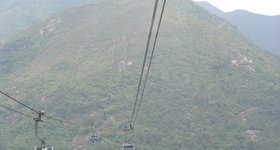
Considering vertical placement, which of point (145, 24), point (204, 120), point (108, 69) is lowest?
point (204, 120)

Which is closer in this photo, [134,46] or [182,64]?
[182,64]

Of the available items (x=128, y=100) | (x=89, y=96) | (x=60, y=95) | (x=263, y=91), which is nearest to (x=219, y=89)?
(x=263, y=91)

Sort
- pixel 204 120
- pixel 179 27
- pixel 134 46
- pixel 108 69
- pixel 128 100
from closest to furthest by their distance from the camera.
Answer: pixel 204 120, pixel 128 100, pixel 108 69, pixel 134 46, pixel 179 27

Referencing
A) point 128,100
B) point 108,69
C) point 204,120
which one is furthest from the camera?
point 108,69

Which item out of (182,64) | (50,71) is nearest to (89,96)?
(50,71)

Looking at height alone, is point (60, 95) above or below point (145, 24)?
below

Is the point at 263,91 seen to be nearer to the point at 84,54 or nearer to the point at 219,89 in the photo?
the point at 219,89

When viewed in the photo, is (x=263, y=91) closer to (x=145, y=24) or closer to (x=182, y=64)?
(x=182, y=64)
